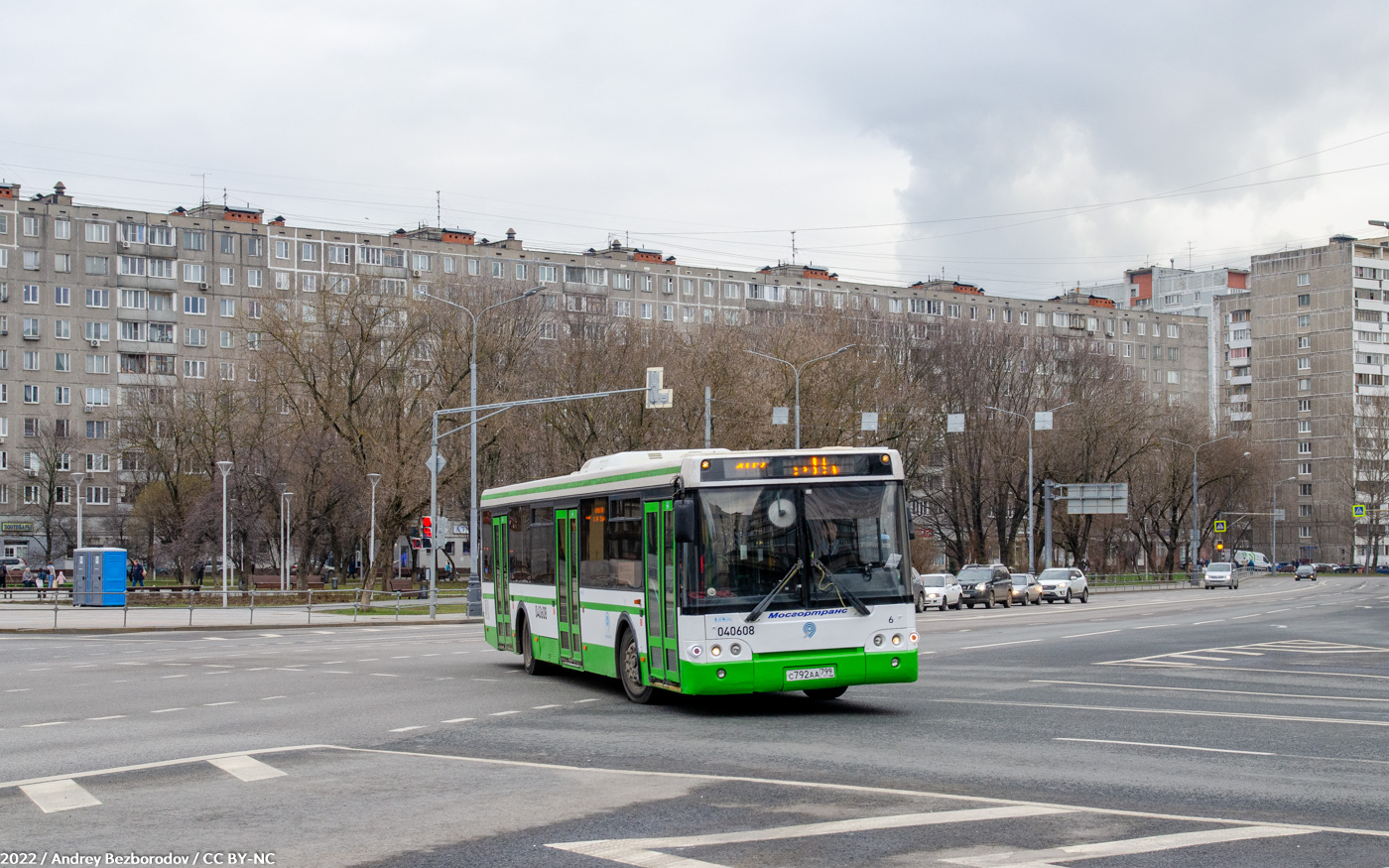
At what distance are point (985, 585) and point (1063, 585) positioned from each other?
676 centimetres

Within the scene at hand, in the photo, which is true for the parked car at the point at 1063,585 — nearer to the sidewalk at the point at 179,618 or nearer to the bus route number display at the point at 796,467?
the sidewalk at the point at 179,618

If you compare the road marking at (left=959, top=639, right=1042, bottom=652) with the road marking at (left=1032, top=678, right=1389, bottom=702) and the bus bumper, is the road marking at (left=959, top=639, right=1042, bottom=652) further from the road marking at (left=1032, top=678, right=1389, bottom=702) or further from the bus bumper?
the bus bumper

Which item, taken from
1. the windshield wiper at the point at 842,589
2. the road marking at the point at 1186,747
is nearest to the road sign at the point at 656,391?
the windshield wiper at the point at 842,589

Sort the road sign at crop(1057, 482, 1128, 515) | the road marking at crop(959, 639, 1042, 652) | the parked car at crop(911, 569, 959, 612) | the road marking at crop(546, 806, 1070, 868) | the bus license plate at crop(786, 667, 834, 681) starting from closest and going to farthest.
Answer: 1. the road marking at crop(546, 806, 1070, 868)
2. the bus license plate at crop(786, 667, 834, 681)
3. the road marking at crop(959, 639, 1042, 652)
4. the parked car at crop(911, 569, 959, 612)
5. the road sign at crop(1057, 482, 1128, 515)

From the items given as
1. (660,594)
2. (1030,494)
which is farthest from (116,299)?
Result: (660,594)

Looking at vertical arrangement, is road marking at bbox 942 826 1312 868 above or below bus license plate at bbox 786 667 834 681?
below

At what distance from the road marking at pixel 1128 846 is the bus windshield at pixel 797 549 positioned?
6911 mm

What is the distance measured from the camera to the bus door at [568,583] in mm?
18516

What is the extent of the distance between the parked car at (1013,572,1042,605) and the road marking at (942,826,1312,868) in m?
49.4

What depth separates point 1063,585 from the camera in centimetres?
5853

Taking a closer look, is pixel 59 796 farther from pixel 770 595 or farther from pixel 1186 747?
pixel 1186 747

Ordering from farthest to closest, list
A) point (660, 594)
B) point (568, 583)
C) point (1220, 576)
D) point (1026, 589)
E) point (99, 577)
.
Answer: point (1220, 576), point (1026, 589), point (99, 577), point (568, 583), point (660, 594)

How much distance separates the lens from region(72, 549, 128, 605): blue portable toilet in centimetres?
5350

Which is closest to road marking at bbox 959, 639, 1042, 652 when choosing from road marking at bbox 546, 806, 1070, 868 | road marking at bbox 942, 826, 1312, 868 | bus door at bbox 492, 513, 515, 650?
bus door at bbox 492, 513, 515, 650
